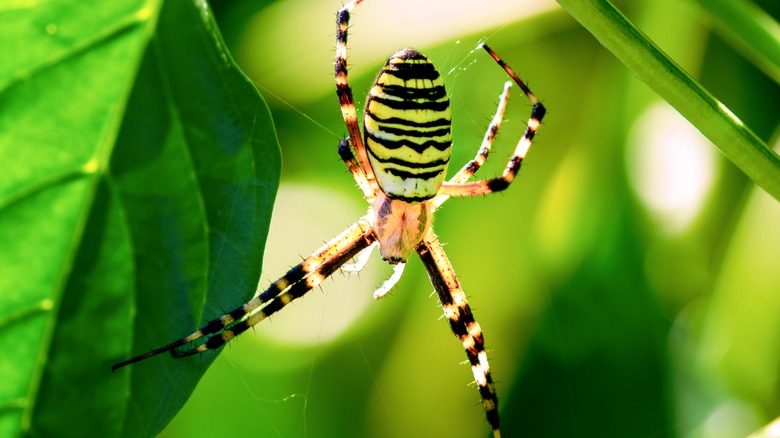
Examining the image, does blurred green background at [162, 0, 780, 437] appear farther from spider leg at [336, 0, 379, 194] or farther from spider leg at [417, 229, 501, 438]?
spider leg at [336, 0, 379, 194]

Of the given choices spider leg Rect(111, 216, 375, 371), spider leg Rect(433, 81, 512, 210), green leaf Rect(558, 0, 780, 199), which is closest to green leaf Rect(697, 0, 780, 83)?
green leaf Rect(558, 0, 780, 199)

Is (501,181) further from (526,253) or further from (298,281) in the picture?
(526,253)

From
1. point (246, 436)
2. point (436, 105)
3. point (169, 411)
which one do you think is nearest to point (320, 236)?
point (246, 436)

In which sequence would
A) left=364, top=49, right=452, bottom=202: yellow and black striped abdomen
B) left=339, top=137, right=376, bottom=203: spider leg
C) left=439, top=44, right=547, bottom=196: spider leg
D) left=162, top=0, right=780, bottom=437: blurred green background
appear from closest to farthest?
left=364, top=49, right=452, bottom=202: yellow and black striped abdomen < left=339, top=137, right=376, bottom=203: spider leg < left=439, top=44, right=547, bottom=196: spider leg < left=162, top=0, right=780, bottom=437: blurred green background

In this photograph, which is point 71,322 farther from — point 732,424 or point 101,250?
point 732,424

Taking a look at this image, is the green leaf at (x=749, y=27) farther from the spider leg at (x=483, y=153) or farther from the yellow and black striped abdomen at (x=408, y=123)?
the spider leg at (x=483, y=153)

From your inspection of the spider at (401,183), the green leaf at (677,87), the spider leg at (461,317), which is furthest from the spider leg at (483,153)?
the green leaf at (677,87)
